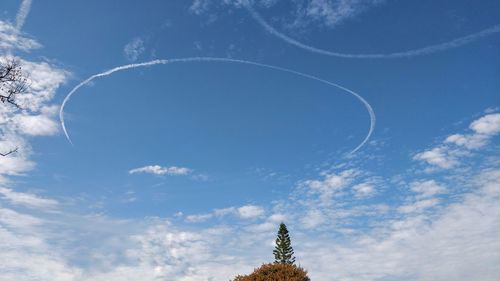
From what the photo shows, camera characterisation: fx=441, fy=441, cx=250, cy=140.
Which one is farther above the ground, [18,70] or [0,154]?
[18,70]

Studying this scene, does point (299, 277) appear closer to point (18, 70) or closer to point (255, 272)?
point (255, 272)

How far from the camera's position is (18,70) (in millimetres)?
13938

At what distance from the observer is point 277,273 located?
4056 centimetres

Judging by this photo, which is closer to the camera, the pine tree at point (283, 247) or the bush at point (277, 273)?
the bush at point (277, 273)

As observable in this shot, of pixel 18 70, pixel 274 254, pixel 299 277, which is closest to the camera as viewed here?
pixel 18 70

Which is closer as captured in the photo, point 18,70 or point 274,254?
point 18,70

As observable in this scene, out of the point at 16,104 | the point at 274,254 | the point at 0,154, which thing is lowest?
the point at 0,154

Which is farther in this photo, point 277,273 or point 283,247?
point 283,247

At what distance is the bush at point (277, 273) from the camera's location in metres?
40.1

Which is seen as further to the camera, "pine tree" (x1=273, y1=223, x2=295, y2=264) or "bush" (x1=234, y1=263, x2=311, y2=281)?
"pine tree" (x1=273, y1=223, x2=295, y2=264)

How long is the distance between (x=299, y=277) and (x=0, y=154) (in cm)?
3131

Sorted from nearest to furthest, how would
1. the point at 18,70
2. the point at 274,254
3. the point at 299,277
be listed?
the point at 18,70
the point at 299,277
the point at 274,254

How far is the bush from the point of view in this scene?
132 feet

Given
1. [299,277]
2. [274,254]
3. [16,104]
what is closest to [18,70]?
[16,104]
